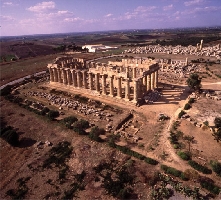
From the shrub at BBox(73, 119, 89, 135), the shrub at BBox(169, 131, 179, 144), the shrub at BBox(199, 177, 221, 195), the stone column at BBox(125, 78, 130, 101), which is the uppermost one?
the stone column at BBox(125, 78, 130, 101)

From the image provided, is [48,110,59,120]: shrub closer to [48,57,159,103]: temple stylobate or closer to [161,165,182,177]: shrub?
[48,57,159,103]: temple stylobate

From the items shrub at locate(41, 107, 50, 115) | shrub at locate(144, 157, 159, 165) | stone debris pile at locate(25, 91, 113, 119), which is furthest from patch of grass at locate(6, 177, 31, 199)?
shrub at locate(41, 107, 50, 115)

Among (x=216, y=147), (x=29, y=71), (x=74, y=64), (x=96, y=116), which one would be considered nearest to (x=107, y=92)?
(x=96, y=116)

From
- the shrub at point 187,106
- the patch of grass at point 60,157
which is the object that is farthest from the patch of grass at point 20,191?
the shrub at point 187,106

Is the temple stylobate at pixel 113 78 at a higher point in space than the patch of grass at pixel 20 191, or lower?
higher

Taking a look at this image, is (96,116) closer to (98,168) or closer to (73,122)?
(73,122)

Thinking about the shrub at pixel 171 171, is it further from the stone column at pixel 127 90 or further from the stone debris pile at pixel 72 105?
the stone column at pixel 127 90

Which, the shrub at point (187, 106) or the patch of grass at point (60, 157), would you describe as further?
the shrub at point (187, 106)

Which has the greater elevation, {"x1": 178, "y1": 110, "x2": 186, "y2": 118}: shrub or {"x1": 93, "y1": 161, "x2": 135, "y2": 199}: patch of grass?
{"x1": 178, "y1": 110, "x2": 186, "y2": 118}: shrub
